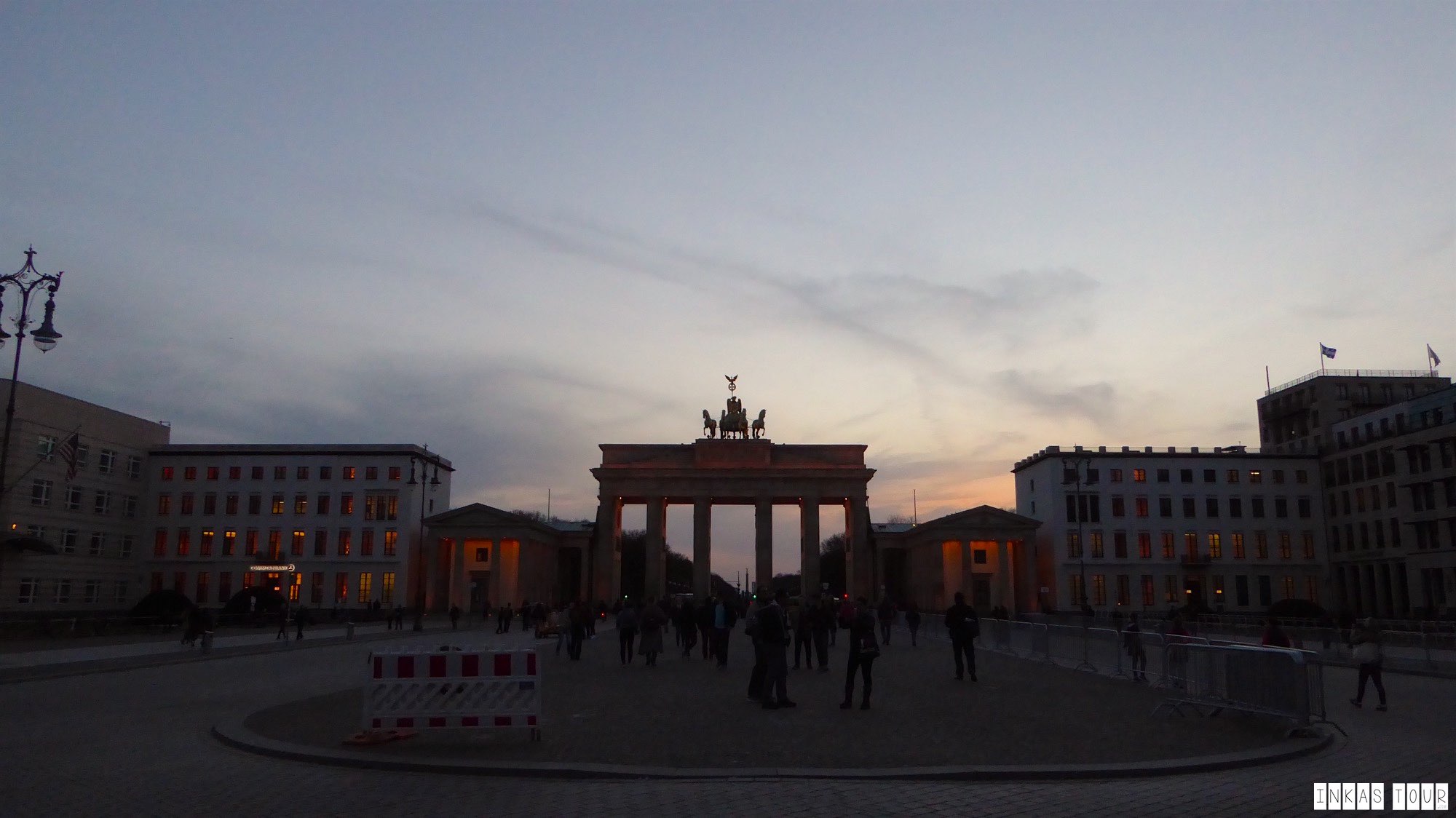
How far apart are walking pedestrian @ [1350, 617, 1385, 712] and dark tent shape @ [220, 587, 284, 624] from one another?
57227mm

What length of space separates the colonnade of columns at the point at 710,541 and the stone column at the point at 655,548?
0.06 meters

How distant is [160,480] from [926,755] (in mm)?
84986

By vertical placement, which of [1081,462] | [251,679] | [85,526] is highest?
[1081,462]

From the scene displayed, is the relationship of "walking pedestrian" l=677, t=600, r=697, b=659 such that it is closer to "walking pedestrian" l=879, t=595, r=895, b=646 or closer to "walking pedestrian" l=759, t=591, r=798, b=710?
"walking pedestrian" l=879, t=595, r=895, b=646

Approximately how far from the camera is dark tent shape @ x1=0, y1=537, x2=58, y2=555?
6147 cm

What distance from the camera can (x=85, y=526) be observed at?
7350 centimetres

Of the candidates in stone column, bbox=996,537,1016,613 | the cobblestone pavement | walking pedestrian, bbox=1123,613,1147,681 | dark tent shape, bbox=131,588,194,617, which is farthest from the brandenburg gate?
the cobblestone pavement

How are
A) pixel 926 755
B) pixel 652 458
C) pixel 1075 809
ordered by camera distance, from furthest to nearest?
pixel 652 458 → pixel 926 755 → pixel 1075 809

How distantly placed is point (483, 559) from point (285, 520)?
53.0 feet

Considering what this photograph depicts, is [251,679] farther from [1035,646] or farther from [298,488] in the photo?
[298,488]

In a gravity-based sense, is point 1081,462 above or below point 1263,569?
above

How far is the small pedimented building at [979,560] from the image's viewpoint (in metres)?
82.4

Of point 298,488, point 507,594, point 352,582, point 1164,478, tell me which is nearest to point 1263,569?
point 1164,478

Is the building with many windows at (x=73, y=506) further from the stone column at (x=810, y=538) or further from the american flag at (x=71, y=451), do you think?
the stone column at (x=810, y=538)
